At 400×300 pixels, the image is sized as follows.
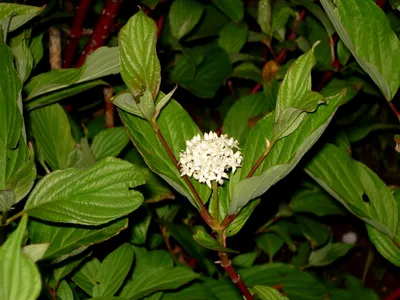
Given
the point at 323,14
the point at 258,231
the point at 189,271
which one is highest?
the point at 323,14

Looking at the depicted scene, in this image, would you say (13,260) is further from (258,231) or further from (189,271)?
(258,231)

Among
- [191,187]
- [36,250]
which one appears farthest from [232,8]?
[36,250]

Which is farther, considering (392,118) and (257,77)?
(392,118)

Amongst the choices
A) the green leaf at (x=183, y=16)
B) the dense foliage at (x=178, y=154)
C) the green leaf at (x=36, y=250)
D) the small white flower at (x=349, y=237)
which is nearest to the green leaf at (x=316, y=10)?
the dense foliage at (x=178, y=154)

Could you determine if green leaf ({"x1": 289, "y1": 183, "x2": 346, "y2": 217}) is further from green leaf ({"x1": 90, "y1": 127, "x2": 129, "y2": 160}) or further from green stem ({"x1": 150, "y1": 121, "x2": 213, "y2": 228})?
green stem ({"x1": 150, "y1": 121, "x2": 213, "y2": 228})

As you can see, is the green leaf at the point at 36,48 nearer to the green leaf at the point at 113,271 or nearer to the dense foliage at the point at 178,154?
the dense foliage at the point at 178,154

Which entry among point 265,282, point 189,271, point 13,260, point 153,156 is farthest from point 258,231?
point 13,260
